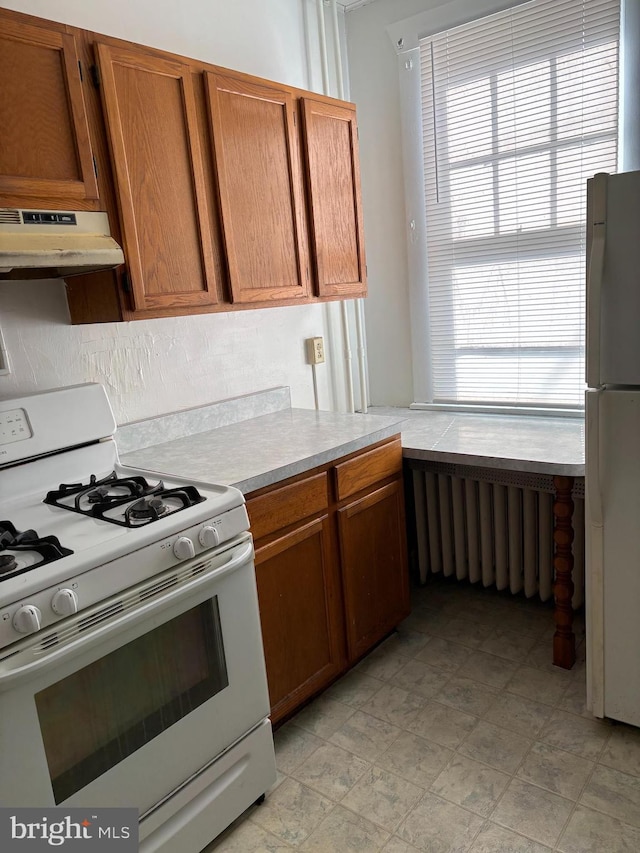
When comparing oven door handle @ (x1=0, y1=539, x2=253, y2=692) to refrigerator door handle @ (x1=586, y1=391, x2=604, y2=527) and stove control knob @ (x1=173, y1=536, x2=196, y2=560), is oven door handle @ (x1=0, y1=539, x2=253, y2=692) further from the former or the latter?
refrigerator door handle @ (x1=586, y1=391, x2=604, y2=527)

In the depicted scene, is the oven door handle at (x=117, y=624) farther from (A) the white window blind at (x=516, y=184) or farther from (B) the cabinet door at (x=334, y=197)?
(A) the white window blind at (x=516, y=184)

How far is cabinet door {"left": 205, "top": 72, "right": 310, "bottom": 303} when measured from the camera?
205 centimetres

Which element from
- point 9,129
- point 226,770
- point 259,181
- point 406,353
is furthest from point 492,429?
point 9,129

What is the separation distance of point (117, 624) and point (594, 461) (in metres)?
1.35

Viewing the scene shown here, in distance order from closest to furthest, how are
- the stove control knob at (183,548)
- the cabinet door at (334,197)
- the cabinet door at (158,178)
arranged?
the stove control knob at (183,548)
the cabinet door at (158,178)
the cabinet door at (334,197)

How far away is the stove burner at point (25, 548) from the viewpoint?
1270 millimetres

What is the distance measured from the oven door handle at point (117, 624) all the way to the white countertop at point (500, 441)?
39.5 inches

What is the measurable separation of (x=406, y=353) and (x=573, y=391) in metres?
0.83

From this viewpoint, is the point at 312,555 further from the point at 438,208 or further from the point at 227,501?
the point at 438,208

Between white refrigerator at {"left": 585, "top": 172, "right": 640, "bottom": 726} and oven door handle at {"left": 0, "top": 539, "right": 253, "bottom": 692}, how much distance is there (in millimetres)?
1035

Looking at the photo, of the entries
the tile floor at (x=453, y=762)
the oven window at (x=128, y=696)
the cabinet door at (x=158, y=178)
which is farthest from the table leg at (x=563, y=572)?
the cabinet door at (x=158, y=178)

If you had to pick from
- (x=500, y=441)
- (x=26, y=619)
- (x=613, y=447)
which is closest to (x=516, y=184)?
(x=500, y=441)

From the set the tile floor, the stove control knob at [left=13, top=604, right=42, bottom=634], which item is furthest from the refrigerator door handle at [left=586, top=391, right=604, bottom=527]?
the stove control knob at [left=13, top=604, right=42, bottom=634]

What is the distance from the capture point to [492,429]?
262cm
